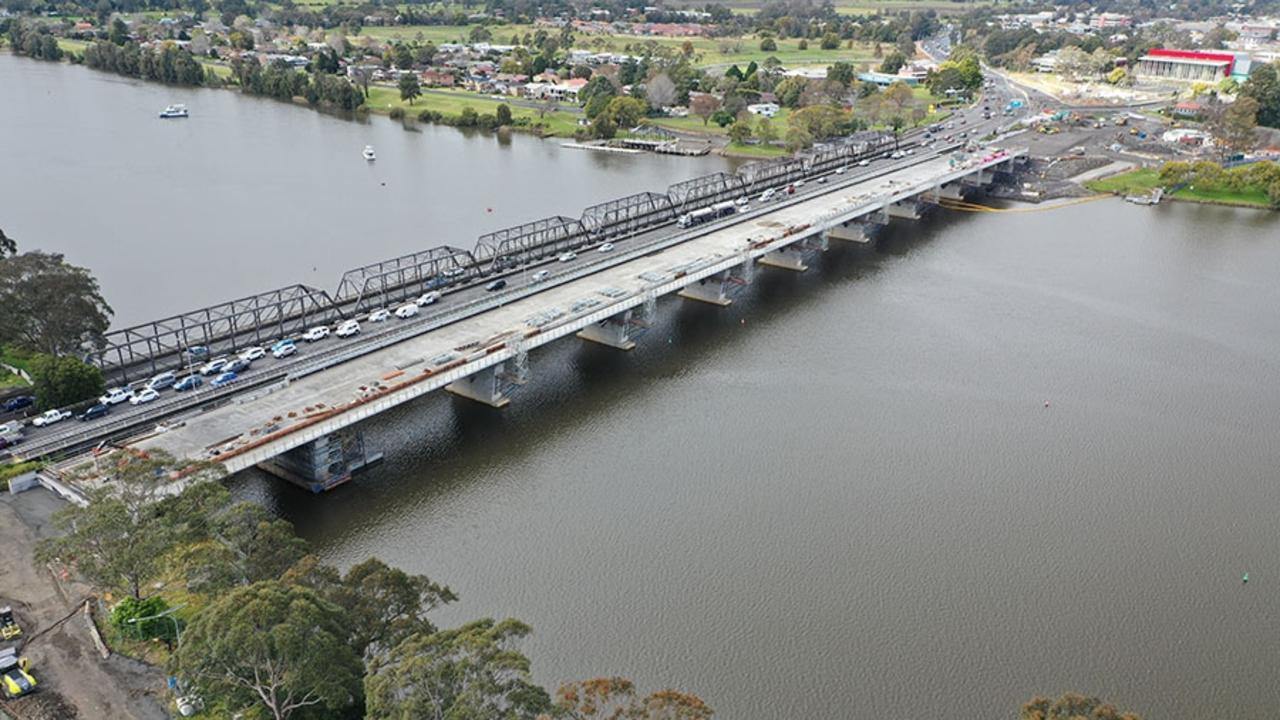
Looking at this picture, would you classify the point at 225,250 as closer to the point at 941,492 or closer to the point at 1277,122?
the point at 941,492

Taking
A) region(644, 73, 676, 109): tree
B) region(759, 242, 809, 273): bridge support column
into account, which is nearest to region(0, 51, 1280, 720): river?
region(759, 242, 809, 273): bridge support column

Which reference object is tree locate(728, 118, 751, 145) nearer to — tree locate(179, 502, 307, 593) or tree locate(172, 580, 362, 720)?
tree locate(179, 502, 307, 593)

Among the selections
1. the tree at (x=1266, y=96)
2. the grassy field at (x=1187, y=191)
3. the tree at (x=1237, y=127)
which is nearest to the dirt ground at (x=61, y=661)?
the grassy field at (x=1187, y=191)

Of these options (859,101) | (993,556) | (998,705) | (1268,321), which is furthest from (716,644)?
(859,101)

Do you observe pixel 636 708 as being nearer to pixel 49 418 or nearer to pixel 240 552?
pixel 240 552

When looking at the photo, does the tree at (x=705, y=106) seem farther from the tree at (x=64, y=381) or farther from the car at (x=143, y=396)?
the tree at (x=64, y=381)

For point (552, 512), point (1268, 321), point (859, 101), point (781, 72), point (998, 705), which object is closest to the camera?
point (998, 705)

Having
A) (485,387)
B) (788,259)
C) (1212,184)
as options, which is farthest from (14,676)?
(1212,184)
